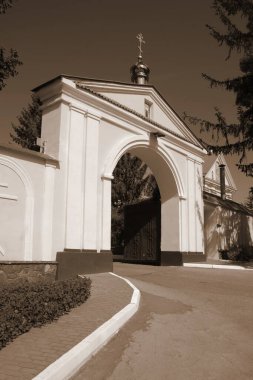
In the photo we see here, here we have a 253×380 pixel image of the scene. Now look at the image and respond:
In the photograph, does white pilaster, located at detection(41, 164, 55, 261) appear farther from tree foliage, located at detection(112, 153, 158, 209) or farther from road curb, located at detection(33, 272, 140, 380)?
tree foliage, located at detection(112, 153, 158, 209)

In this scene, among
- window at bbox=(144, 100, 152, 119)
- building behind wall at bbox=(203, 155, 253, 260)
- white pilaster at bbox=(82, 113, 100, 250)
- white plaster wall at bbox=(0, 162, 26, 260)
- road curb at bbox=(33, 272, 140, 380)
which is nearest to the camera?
road curb at bbox=(33, 272, 140, 380)

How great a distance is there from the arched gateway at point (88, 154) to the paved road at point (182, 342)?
407 cm

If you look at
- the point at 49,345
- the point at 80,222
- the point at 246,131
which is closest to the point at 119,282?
the point at 80,222

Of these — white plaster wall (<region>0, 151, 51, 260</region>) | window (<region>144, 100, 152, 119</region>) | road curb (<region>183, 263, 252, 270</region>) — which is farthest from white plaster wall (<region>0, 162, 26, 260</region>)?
Result: road curb (<region>183, 263, 252, 270</region>)

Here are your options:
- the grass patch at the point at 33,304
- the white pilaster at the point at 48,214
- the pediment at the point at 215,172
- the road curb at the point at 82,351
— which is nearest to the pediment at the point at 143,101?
the white pilaster at the point at 48,214

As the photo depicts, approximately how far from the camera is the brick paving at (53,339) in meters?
3.78

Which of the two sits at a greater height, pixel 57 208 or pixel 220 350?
pixel 57 208

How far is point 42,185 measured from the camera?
38.6 ft

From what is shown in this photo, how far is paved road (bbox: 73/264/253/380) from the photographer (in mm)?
4094

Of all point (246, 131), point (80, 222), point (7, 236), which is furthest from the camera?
point (246, 131)

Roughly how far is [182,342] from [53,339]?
1745mm

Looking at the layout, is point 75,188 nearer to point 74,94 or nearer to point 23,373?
point 74,94

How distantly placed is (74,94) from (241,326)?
31.9 feet

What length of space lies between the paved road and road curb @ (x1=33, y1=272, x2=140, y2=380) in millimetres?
90
